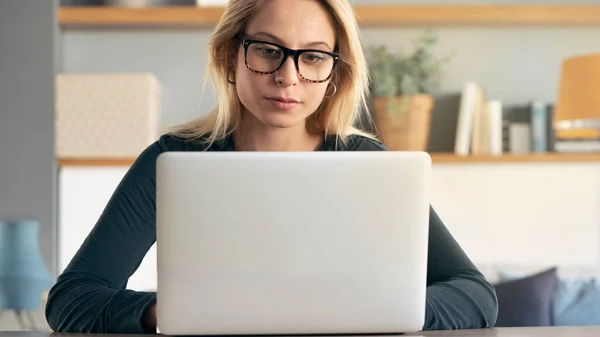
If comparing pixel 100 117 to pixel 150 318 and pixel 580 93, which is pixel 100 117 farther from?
pixel 150 318

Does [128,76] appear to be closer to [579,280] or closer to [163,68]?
[163,68]

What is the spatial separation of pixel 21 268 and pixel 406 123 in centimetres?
172

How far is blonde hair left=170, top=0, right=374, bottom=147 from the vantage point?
162cm

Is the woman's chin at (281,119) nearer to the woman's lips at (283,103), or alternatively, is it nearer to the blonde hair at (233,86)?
the woman's lips at (283,103)

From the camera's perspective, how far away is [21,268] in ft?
11.3

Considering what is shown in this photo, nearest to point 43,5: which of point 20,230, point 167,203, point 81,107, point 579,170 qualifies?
point 81,107

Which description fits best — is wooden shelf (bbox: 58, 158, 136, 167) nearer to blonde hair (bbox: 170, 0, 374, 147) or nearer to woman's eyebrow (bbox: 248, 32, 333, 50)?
blonde hair (bbox: 170, 0, 374, 147)

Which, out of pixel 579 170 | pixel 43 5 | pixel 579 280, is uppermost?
pixel 43 5

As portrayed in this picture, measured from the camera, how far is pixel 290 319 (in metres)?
0.99

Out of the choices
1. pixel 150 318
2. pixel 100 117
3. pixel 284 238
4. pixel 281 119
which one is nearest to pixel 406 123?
pixel 100 117

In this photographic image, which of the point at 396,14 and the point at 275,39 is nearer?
the point at 275,39

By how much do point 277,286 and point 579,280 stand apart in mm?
2435

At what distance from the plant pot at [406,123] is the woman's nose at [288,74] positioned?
2.18 m

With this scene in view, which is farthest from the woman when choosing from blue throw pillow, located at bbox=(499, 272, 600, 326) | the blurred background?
the blurred background
